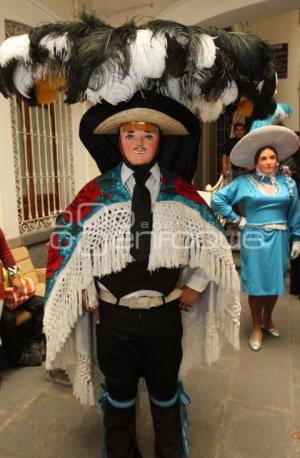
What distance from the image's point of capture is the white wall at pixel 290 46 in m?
6.32

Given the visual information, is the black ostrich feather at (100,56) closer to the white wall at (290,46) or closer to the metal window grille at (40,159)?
the metal window grille at (40,159)

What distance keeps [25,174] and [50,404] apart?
2081mm

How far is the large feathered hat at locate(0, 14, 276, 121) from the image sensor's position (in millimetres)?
1078

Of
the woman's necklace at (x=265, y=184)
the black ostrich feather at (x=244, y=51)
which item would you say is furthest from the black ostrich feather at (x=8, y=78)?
the woman's necklace at (x=265, y=184)

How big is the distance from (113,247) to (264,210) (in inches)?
61.2

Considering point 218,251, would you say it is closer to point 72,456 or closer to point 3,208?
point 72,456

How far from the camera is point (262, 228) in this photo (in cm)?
257

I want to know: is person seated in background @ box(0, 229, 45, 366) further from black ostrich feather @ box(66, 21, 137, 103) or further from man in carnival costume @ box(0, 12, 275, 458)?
black ostrich feather @ box(66, 21, 137, 103)

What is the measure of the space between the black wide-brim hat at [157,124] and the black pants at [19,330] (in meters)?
1.46

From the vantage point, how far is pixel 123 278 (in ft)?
4.41

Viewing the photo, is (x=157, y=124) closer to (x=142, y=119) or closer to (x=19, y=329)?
(x=142, y=119)

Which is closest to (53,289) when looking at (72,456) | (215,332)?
(215,332)

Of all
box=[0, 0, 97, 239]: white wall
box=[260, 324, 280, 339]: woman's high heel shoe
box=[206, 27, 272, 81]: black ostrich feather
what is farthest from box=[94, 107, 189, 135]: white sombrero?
box=[260, 324, 280, 339]: woman's high heel shoe

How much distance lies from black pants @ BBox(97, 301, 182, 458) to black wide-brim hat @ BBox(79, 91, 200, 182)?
577 mm
